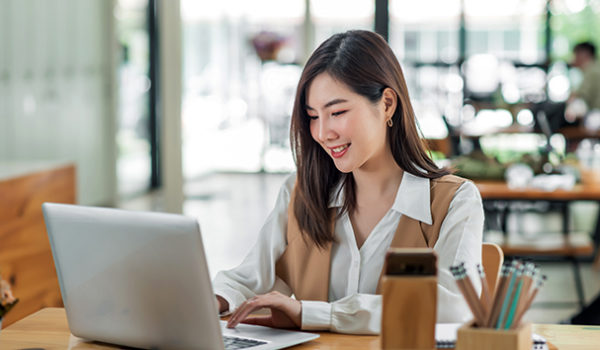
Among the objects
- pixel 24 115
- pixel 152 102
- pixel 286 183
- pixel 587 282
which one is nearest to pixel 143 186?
pixel 152 102

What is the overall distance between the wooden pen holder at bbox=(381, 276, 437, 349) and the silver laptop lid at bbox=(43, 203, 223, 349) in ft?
1.03

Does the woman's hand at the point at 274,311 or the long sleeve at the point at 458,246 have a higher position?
the long sleeve at the point at 458,246

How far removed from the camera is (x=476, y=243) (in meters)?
1.80

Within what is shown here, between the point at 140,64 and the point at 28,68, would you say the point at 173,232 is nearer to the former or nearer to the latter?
the point at 28,68

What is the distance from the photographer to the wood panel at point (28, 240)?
3875 millimetres

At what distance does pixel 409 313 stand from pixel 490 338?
0.43ft

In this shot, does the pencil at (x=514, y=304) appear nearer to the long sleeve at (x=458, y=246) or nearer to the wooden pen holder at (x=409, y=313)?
the wooden pen holder at (x=409, y=313)

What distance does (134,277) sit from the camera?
148 centimetres

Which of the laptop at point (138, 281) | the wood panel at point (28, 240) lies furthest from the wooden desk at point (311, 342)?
the wood panel at point (28, 240)

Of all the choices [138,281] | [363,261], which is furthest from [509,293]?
[363,261]

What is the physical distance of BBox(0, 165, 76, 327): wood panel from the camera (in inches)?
153

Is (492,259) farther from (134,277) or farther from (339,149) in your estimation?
(134,277)

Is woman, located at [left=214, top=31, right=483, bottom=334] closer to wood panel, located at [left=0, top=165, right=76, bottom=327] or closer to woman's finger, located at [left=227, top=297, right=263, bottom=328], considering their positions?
woman's finger, located at [left=227, top=297, right=263, bottom=328]

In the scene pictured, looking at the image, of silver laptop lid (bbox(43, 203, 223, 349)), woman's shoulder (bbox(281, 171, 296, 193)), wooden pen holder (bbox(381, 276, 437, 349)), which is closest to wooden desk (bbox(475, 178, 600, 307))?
woman's shoulder (bbox(281, 171, 296, 193))
